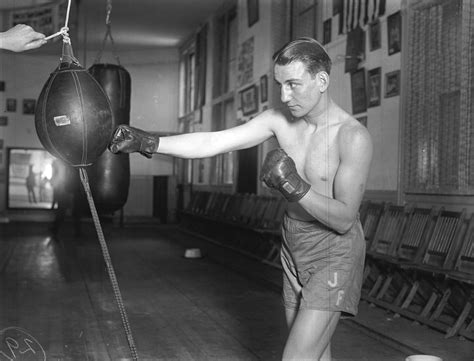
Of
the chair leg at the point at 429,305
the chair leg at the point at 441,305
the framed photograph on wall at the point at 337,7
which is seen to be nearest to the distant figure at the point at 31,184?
the framed photograph on wall at the point at 337,7

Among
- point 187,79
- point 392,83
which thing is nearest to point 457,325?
point 392,83

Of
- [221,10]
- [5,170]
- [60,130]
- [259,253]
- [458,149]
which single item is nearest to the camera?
[60,130]

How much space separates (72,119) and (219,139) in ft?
2.03

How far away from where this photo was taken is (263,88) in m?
9.84

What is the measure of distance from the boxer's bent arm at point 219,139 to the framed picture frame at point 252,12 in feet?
26.6

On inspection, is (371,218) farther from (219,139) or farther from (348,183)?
(348,183)

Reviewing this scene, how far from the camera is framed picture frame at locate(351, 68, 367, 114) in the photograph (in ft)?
21.6

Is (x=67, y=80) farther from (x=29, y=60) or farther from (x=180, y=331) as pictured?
(x=29, y=60)

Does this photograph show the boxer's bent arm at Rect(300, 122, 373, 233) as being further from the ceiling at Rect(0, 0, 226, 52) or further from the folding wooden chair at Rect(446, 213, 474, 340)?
the ceiling at Rect(0, 0, 226, 52)

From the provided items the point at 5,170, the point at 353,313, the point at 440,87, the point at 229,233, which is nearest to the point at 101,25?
the point at 5,170

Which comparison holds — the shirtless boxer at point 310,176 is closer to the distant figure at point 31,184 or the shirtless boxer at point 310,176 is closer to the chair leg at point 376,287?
the chair leg at point 376,287

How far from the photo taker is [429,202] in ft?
18.0

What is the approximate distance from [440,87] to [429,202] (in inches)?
36.7

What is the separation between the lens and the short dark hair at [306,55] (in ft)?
6.77
